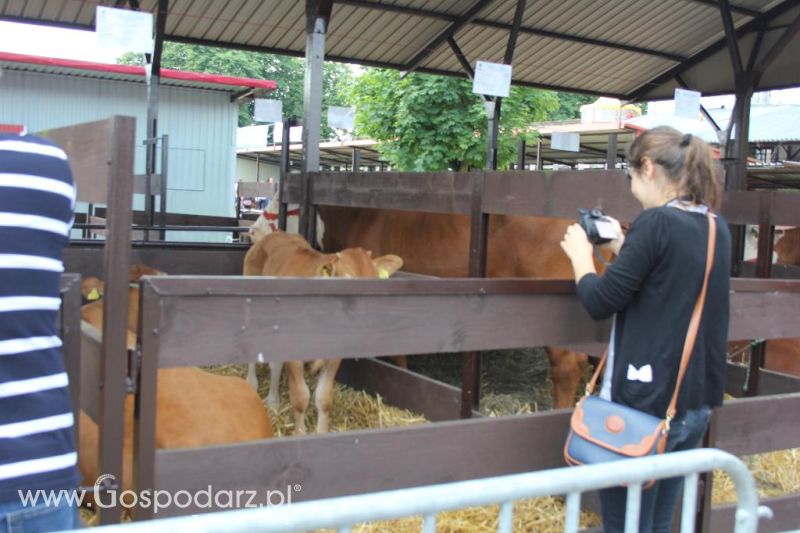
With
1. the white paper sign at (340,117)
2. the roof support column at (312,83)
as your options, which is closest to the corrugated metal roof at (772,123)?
the white paper sign at (340,117)

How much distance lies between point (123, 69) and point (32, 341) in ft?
47.6

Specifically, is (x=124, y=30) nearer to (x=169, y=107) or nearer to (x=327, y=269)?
(x=327, y=269)

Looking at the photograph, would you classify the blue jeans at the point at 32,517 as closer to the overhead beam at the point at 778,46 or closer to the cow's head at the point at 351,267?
the cow's head at the point at 351,267

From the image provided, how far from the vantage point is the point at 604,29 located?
31.1ft

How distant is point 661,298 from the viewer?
7.80 ft

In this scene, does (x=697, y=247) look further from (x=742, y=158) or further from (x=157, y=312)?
(x=742, y=158)

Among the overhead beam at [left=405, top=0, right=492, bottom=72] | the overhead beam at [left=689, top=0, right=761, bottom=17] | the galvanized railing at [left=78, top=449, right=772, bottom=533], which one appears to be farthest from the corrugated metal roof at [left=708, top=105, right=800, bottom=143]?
the galvanized railing at [left=78, top=449, right=772, bottom=533]

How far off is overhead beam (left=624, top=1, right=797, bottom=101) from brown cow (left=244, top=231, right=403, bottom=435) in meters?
6.31

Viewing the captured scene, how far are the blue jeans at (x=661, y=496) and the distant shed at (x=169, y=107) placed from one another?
1327cm

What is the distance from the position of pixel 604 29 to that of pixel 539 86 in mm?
1666

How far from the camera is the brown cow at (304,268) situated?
4.53 m

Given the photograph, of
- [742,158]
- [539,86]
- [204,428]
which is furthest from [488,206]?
[539,86]

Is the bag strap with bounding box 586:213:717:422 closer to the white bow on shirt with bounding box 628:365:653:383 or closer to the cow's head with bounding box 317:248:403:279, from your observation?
the white bow on shirt with bounding box 628:365:653:383

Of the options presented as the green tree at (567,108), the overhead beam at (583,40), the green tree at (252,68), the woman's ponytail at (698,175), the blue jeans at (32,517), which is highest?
the green tree at (252,68)
